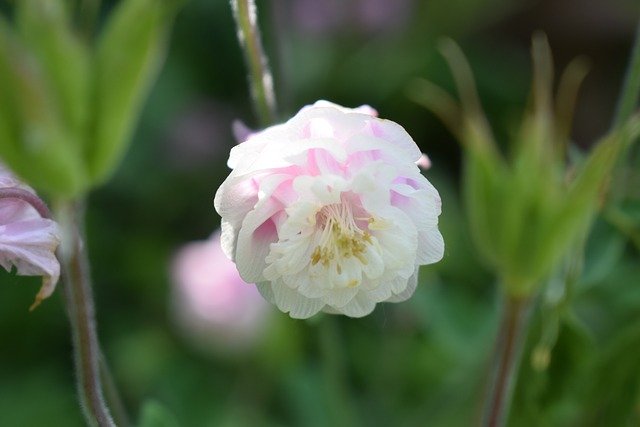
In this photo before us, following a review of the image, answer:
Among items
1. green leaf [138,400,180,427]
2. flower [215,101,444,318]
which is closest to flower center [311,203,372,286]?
flower [215,101,444,318]

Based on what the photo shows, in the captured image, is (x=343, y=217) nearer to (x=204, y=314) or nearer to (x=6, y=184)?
(x=6, y=184)

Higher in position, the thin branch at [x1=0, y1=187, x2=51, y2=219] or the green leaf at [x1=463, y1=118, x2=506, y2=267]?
the thin branch at [x1=0, y1=187, x2=51, y2=219]

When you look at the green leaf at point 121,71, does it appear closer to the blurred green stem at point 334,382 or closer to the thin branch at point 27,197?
the thin branch at point 27,197

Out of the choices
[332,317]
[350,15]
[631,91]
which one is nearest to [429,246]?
[631,91]

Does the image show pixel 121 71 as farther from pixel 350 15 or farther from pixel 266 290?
pixel 350 15

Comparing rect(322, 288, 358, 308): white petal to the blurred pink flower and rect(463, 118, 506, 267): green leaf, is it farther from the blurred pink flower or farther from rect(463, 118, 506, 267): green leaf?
the blurred pink flower
